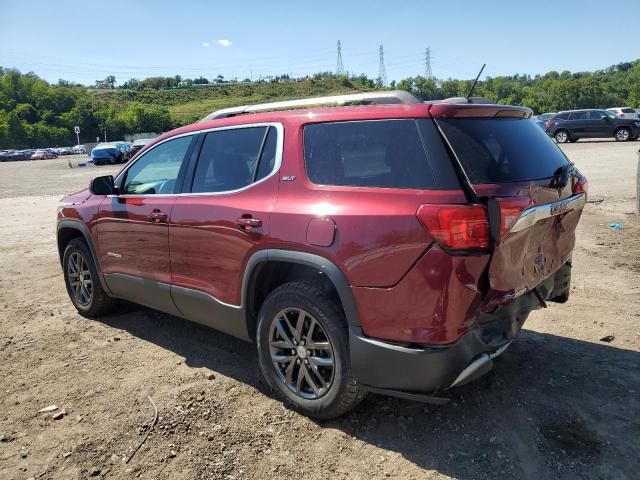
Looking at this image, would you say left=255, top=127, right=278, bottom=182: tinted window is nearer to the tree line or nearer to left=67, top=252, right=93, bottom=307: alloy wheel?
left=67, top=252, right=93, bottom=307: alloy wheel

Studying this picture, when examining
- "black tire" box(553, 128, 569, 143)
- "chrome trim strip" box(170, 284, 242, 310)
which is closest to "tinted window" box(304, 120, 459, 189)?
"chrome trim strip" box(170, 284, 242, 310)

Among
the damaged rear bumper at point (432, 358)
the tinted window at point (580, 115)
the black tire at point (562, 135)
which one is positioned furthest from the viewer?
the black tire at point (562, 135)

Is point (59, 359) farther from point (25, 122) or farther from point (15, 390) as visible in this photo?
point (25, 122)

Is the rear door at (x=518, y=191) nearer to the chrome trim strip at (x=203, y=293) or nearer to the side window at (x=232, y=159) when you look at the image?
the side window at (x=232, y=159)

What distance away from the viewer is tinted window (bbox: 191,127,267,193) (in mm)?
3455

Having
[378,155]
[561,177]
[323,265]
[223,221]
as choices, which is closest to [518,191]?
[561,177]

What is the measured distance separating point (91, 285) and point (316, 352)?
292 cm

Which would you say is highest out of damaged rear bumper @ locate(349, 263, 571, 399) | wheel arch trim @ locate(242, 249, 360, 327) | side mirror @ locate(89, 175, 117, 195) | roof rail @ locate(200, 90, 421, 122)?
roof rail @ locate(200, 90, 421, 122)

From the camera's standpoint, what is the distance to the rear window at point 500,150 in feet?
8.56

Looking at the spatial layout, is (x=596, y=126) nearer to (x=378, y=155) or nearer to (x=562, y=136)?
(x=562, y=136)

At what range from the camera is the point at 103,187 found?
4438mm

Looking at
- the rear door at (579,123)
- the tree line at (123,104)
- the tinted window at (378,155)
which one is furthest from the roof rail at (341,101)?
the tree line at (123,104)

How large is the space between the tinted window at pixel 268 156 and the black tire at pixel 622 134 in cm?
2836

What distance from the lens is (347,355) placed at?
112 inches
